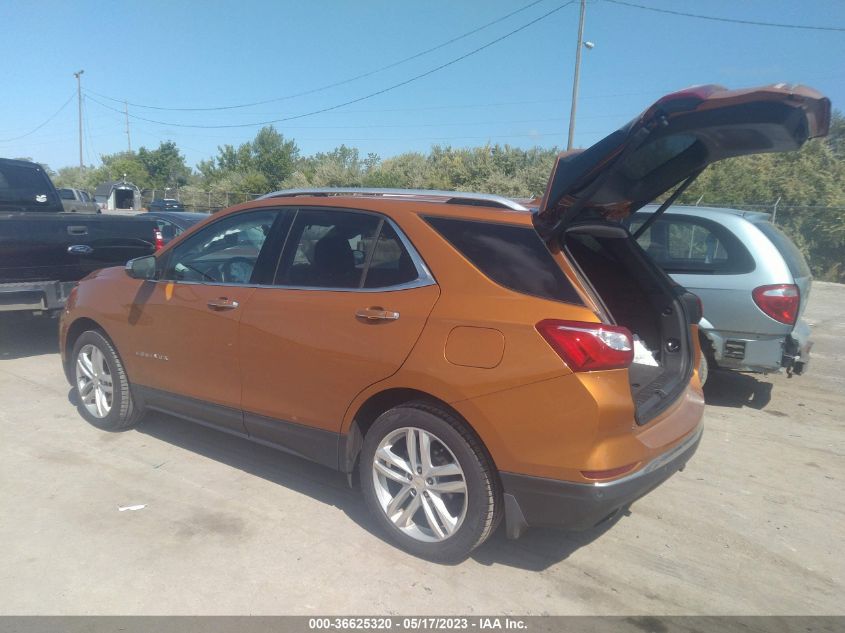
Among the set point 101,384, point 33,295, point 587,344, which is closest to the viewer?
point 587,344

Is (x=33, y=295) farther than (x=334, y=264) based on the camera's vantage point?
Yes

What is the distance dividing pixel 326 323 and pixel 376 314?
347 millimetres

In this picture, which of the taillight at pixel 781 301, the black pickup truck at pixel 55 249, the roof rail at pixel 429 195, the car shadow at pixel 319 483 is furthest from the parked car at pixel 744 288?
the black pickup truck at pixel 55 249

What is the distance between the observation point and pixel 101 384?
5078 millimetres

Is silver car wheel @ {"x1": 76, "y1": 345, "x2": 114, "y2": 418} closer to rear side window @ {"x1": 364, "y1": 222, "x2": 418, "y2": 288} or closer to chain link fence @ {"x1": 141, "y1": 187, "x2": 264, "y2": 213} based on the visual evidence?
rear side window @ {"x1": 364, "y1": 222, "x2": 418, "y2": 288}

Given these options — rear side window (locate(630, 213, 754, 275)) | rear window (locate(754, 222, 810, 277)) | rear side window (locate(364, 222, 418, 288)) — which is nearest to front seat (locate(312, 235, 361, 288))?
rear side window (locate(364, 222, 418, 288))

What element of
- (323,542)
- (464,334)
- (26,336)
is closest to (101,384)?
(323,542)

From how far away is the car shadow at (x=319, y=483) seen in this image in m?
3.50

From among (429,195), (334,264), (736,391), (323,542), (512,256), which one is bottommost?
(323,542)

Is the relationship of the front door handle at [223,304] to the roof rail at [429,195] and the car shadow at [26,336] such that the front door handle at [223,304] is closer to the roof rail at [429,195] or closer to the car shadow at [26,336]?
the roof rail at [429,195]

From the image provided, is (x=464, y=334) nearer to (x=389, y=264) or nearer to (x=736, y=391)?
(x=389, y=264)

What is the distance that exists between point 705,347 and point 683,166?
2846mm

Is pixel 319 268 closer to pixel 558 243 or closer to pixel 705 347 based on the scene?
pixel 558 243

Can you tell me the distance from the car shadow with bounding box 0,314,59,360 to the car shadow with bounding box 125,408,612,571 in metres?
2.31
